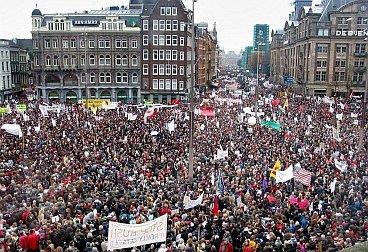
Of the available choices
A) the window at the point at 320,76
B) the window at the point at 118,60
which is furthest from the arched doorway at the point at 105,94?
the window at the point at 320,76

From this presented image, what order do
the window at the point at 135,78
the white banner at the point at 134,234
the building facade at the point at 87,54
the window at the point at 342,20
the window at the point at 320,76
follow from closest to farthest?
1. the white banner at the point at 134,234
2. the building facade at the point at 87,54
3. the window at the point at 135,78
4. the window at the point at 342,20
5. the window at the point at 320,76

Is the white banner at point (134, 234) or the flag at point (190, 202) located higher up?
the white banner at point (134, 234)

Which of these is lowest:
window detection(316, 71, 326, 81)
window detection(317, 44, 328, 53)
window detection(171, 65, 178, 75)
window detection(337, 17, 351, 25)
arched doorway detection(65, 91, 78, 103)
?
arched doorway detection(65, 91, 78, 103)

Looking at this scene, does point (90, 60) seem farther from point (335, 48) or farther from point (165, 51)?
point (335, 48)

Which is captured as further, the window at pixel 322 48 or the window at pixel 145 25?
the window at pixel 322 48

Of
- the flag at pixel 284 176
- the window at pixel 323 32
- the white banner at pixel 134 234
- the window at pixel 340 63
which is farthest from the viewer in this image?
the window at pixel 340 63

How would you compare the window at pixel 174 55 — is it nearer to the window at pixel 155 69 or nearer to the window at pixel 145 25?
the window at pixel 155 69

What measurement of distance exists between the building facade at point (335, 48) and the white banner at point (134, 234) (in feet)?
221

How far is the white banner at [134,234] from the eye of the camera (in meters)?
11.5

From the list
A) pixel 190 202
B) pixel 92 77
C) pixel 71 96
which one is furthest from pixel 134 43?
pixel 190 202

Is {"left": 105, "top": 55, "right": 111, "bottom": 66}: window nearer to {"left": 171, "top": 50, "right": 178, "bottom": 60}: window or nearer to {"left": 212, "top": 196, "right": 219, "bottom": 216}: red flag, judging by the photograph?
{"left": 171, "top": 50, "right": 178, "bottom": 60}: window

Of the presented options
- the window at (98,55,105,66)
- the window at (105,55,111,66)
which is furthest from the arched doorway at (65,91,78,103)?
the window at (105,55,111,66)

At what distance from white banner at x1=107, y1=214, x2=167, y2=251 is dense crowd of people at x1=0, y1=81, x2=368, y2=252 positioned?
0.52 m

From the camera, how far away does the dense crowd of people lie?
13.1m
